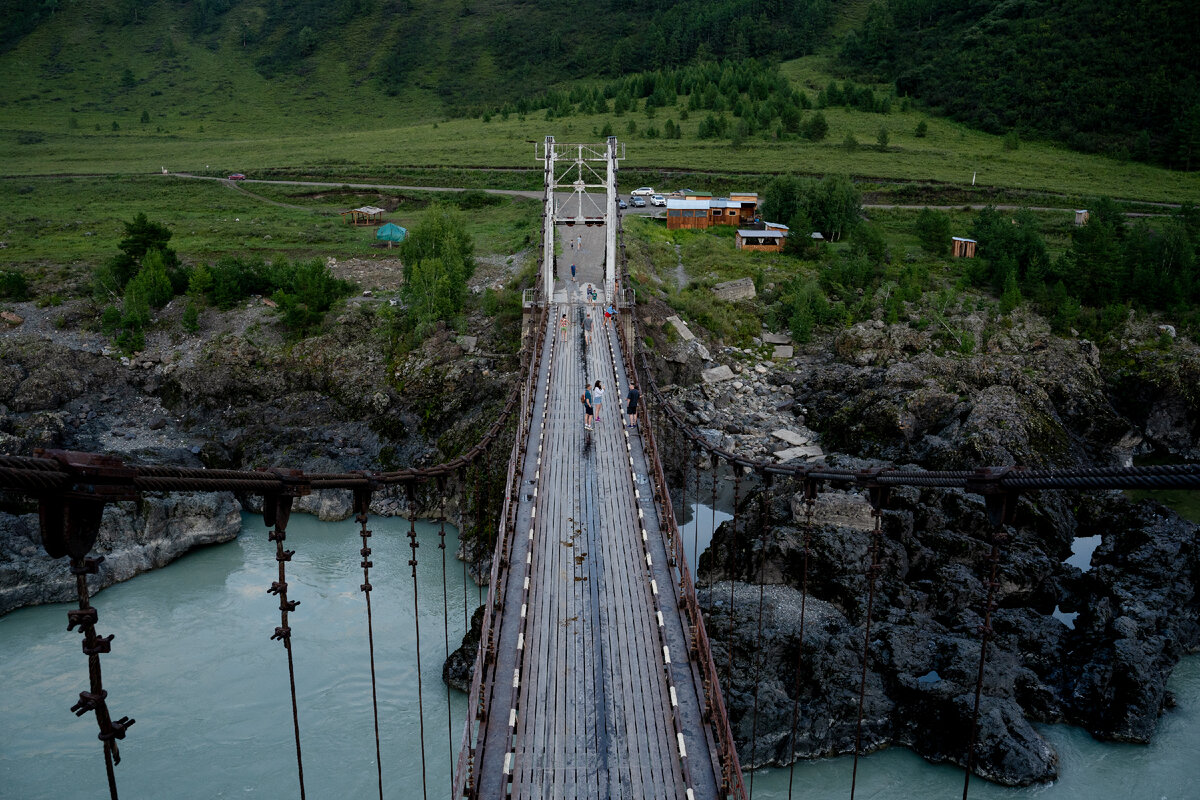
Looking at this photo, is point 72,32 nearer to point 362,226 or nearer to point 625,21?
point 625,21

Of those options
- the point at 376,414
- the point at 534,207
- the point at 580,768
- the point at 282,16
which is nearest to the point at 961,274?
the point at 534,207

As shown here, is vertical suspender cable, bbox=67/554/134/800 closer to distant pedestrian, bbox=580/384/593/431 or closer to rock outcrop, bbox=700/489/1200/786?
rock outcrop, bbox=700/489/1200/786

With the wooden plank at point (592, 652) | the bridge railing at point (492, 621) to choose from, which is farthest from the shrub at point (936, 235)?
the wooden plank at point (592, 652)

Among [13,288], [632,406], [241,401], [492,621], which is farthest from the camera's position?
[13,288]

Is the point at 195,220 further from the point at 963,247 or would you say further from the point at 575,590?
the point at 575,590

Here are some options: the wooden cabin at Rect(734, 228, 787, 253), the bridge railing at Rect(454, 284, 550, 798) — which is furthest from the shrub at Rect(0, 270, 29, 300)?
the wooden cabin at Rect(734, 228, 787, 253)

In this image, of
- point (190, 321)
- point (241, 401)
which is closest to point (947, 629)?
point (241, 401)
